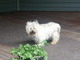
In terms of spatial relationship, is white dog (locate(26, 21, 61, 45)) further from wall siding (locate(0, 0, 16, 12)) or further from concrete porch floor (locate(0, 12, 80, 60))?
wall siding (locate(0, 0, 16, 12))

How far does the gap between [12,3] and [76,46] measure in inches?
245

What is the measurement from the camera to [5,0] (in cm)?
1141

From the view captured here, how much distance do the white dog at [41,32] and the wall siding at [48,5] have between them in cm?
561

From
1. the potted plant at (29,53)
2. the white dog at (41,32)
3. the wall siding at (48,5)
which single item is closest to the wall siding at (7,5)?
the wall siding at (48,5)

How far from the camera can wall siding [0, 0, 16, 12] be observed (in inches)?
448

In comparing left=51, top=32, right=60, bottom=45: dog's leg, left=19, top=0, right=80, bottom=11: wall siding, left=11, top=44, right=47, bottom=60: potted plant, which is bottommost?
left=11, top=44, right=47, bottom=60: potted plant

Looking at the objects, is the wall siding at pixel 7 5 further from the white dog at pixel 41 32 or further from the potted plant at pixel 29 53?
the potted plant at pixel 29 53

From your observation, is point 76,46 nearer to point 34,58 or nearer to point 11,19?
point 34,58

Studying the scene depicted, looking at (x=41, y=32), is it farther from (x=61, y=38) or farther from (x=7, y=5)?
(x=7, y=5)

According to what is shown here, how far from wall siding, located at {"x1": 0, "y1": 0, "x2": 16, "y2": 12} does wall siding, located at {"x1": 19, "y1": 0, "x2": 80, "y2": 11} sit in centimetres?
35

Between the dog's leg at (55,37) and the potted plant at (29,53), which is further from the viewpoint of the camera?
the dog's leg at (55,37)

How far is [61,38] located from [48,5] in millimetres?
5131

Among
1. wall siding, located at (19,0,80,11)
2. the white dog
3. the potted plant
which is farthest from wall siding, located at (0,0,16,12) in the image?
the potted plant

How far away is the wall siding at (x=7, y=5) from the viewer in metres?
11.4
